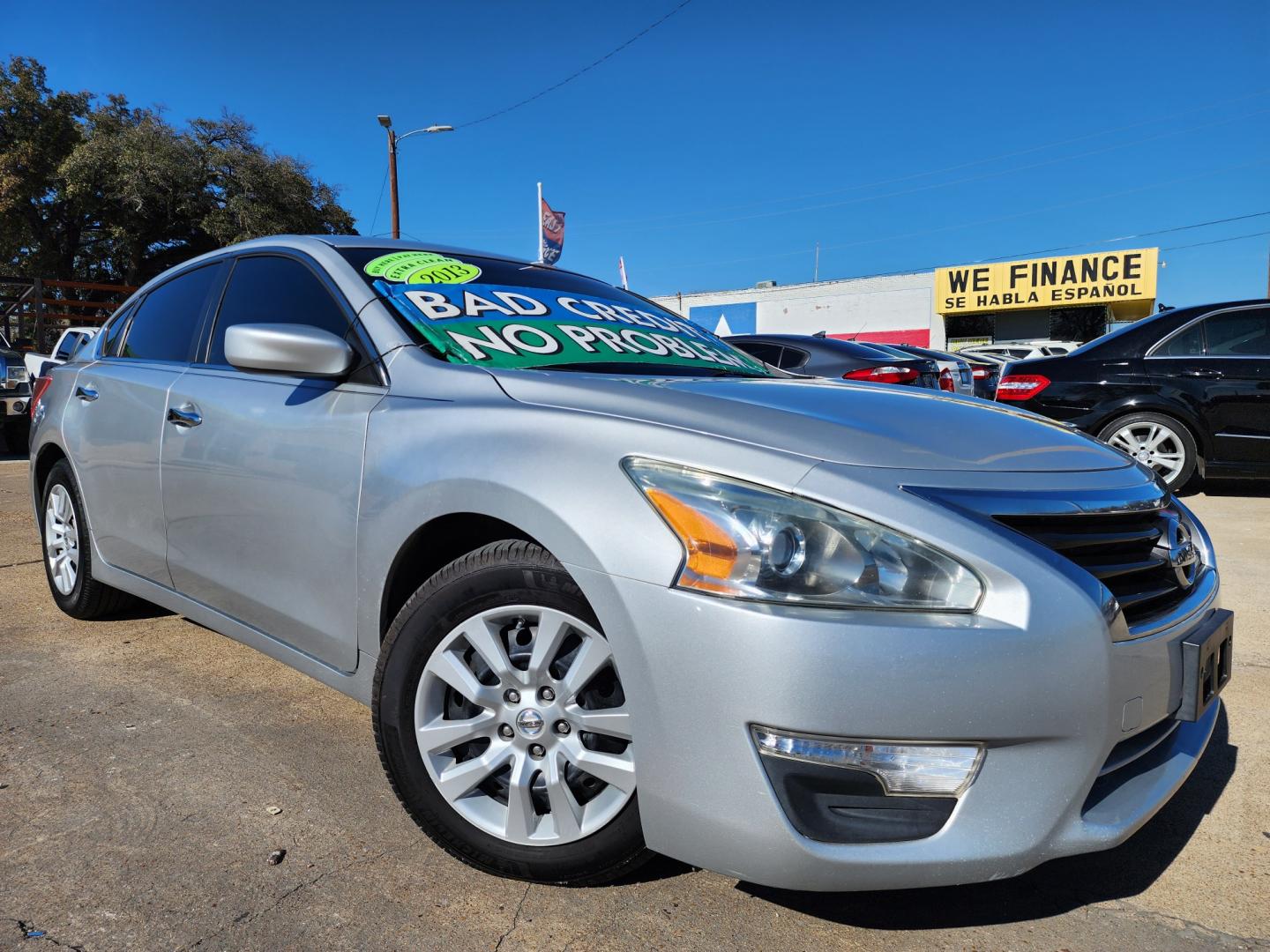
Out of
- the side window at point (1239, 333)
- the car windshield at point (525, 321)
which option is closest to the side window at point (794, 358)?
the side window at point (1239, 333)

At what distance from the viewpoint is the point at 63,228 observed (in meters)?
24.8

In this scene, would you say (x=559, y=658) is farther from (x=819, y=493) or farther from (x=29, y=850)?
(x=29, y=850)

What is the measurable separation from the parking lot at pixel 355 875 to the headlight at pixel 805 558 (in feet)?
2.28

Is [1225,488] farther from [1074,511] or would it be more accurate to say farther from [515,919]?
[515,919]

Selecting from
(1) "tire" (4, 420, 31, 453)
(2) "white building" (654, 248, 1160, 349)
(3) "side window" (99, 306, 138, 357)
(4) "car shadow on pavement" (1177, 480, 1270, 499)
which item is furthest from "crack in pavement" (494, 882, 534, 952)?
(2) "white building" (654, 248, 1160, 349)

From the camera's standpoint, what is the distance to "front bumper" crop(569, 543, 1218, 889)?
4.75 feet

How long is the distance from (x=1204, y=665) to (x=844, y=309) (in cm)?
3476

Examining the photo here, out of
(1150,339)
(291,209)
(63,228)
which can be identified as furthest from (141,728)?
(63,228)

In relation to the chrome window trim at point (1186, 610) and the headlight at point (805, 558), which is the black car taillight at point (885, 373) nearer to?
the chrome window trim at point (1186, 610)

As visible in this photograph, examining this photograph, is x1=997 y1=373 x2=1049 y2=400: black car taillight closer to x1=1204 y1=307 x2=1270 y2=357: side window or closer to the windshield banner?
x1=1204 y1=307 x2=1270 y2=357: side window

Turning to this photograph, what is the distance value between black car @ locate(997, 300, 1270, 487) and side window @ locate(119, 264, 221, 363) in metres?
5.73

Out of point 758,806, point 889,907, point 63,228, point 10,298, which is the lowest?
point 889,907

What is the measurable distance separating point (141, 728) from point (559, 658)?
1.59 metres

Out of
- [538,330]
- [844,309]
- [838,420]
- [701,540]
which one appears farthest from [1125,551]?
[844,309]
